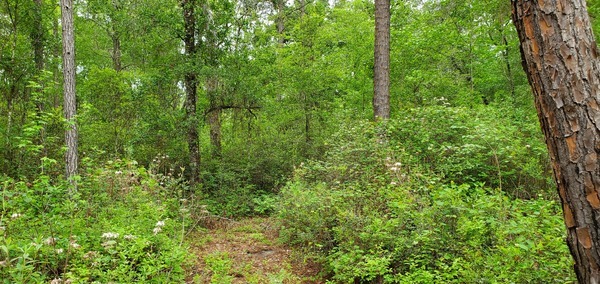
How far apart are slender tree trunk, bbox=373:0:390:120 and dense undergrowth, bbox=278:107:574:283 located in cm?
101

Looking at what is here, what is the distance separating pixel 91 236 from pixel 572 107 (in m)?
5.10

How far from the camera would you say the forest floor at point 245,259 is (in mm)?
4898

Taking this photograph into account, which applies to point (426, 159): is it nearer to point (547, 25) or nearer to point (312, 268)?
point (312, 268)

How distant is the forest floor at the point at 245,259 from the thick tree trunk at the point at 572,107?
3.47 meters

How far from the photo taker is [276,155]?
10500 millimetres

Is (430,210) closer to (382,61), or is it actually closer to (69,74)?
(382,61)

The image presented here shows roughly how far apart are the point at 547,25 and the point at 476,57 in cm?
1098

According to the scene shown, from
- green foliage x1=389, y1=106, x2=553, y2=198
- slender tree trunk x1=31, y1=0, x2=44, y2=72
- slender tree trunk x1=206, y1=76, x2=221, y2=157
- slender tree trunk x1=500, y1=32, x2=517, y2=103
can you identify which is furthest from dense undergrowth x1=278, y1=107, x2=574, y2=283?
slender tree trunk x1=31, y1=0, x2=44, y2=72

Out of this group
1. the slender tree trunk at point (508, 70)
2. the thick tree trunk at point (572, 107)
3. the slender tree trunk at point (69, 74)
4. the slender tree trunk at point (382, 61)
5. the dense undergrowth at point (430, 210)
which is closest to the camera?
the thick tree trunk at point (572, 107)

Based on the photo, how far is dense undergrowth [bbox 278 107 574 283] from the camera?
3.31m

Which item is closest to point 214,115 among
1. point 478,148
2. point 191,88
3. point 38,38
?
point 191,88

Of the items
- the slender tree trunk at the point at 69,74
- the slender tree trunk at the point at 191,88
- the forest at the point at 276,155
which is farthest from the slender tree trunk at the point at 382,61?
the slender tree trunk at the point at 69,74

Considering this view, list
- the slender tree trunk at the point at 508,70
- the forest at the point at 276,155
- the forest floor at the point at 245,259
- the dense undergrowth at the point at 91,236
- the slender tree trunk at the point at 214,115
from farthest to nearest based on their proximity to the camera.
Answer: the slender tree trunk at the point at 508,70, the slender tree trunk at the point at 214,115, the forest floor at the point at 245,259, the forest at the point at 276,155, the dense undergrowth at the point at 91,236

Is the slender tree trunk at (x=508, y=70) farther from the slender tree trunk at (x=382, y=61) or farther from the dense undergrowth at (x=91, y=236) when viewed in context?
the dense undergrowth at (x=91, y=236)
